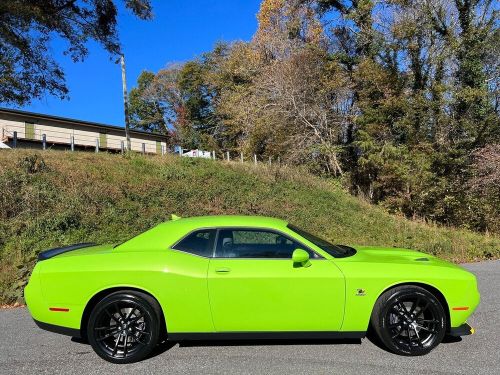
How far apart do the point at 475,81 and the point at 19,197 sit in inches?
779

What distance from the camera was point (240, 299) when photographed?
14.3 ft

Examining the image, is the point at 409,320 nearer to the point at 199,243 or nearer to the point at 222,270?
the point at 222,270

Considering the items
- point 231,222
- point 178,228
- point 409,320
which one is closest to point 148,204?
point 178,228

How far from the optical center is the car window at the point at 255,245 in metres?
4.61

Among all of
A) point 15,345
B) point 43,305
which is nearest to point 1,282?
point 15,345

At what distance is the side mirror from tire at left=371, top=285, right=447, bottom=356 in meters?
0.83

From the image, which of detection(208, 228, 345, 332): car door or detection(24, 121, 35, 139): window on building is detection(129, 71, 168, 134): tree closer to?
detection(24, 121, 35, 139): window on building

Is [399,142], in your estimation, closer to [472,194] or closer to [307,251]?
[472,194]

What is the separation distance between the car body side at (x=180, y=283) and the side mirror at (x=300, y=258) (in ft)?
0.24

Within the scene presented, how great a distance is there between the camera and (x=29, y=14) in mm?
14594

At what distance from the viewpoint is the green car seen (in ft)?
14.3

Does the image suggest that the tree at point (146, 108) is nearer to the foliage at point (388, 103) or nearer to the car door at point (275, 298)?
the foliage at point (388, 103)

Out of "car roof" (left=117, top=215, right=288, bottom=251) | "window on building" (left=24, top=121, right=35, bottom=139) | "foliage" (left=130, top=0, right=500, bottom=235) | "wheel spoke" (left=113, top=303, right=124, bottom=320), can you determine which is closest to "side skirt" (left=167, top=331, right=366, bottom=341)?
"wheel spoke" (left=113, top=303, right=124, bottom=320)

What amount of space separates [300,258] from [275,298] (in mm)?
463
